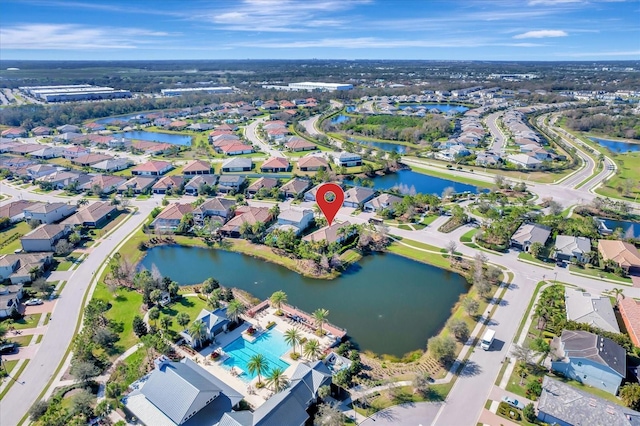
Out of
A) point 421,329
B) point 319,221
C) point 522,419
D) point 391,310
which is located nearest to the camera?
point 522,419

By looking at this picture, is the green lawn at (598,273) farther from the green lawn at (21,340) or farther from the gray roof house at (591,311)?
the green lawn at (21,340)

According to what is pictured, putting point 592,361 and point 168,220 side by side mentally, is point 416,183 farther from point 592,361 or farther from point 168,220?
point 592,361

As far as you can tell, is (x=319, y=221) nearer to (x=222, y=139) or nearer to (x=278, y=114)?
(x=222, y=139)

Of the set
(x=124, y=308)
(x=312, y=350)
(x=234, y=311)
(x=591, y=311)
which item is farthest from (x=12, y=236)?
(x=591, y=311)

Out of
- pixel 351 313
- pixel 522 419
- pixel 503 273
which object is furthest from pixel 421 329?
pixel 503 273

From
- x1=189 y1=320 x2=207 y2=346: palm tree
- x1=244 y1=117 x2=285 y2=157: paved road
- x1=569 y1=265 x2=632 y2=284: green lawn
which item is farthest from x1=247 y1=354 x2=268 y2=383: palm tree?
x1=244 y1=117 x2=285 y2=157: paved road
